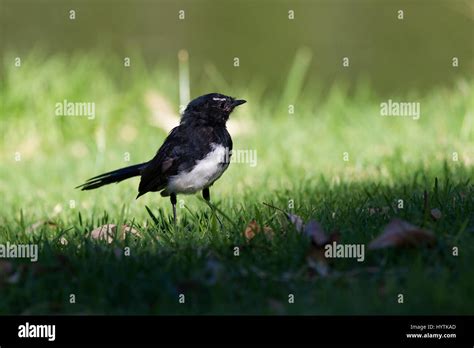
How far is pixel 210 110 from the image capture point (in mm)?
6316

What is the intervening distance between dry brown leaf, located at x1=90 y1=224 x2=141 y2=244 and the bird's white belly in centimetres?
70

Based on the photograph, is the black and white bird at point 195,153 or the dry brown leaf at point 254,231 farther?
the black and white bird at point 195,153

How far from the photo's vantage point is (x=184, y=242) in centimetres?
503

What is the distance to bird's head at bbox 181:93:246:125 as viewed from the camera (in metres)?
6.30

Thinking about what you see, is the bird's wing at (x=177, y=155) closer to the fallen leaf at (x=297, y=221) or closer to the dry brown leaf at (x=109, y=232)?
the dry brown leaf at (x=109, y=232)

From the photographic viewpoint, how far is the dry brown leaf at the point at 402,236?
4.48 metres

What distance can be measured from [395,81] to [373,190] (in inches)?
329
